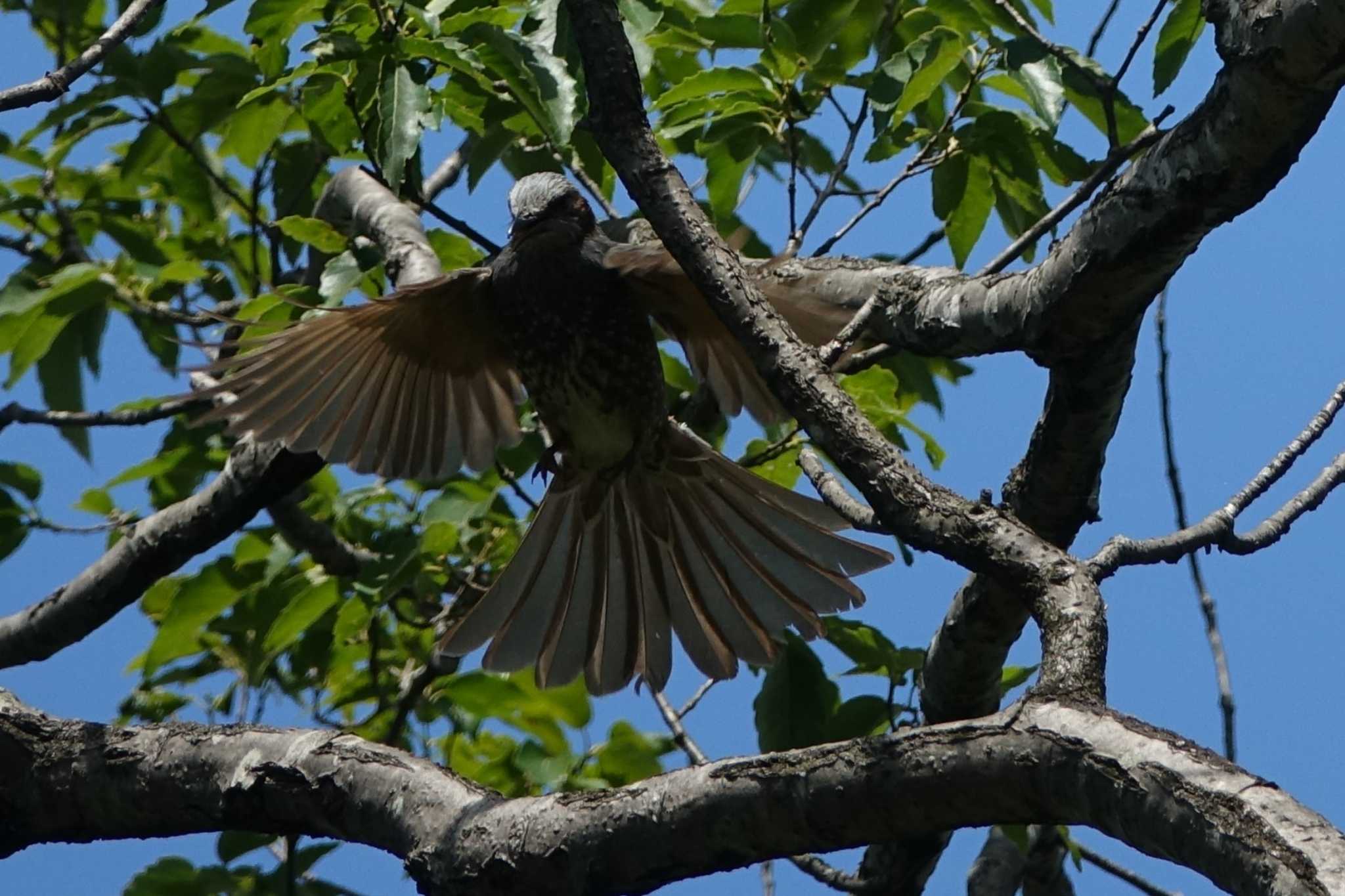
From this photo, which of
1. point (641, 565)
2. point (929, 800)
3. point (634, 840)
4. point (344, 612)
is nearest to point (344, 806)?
point (634, 840)

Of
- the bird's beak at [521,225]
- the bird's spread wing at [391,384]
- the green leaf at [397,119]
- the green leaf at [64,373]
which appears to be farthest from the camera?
the green leaf at [64,373]

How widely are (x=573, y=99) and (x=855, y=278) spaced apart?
2.02ft

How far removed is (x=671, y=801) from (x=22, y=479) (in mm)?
2397

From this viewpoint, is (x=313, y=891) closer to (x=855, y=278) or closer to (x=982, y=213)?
(x=855, y=278)

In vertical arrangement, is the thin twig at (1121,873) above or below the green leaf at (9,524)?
below

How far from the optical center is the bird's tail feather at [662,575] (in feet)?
11.4

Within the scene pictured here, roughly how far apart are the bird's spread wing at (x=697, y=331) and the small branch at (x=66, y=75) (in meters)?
1.01

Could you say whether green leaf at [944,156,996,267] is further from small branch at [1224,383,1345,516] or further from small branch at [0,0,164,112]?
small branch at [0,0,164,112]

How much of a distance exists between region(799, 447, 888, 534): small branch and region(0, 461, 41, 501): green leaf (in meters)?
1.91

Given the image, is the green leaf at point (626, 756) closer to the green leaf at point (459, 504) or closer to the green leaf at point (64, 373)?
the green leaf at point (459, 504)

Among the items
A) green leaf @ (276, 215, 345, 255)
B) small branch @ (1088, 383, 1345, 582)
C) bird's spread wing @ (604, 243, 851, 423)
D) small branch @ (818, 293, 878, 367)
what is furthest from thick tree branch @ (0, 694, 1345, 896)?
green leaf @ (276, 215, 345, 255)

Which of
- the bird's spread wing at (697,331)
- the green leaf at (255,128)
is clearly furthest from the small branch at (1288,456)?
the green leaf at (255,128)

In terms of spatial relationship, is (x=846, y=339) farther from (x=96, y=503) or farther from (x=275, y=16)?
(x=96, y=503)

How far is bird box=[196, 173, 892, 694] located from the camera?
346cm
